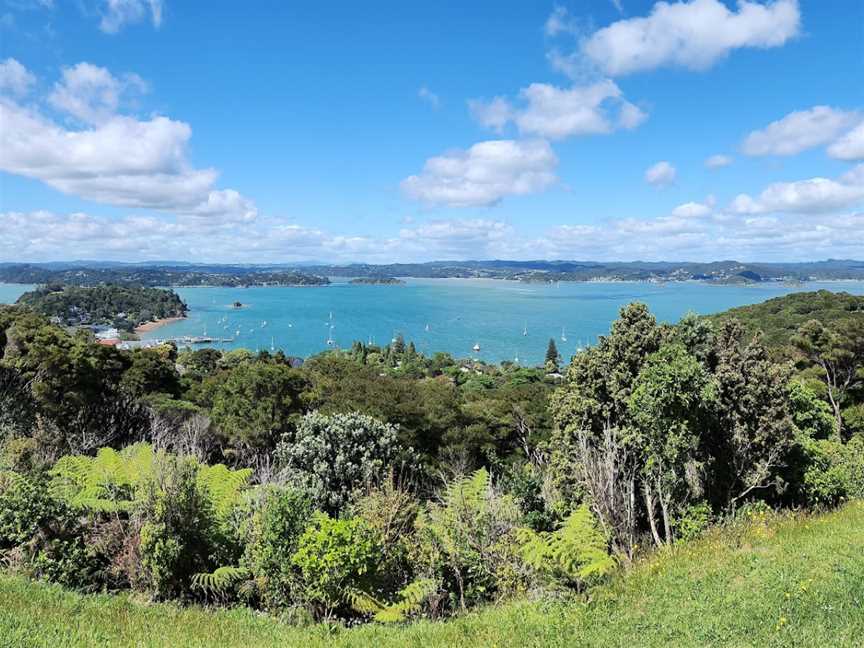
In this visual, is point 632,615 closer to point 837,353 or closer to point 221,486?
point 221,486

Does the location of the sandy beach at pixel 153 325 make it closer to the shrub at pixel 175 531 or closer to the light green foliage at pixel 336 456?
the light green foliage at pixel 336 456

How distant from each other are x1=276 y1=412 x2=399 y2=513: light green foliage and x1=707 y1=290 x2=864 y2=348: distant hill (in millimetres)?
45688

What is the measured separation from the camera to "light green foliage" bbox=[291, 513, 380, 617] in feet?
20.4

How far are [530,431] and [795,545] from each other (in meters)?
19.9

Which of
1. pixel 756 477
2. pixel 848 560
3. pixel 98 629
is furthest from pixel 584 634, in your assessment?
pixel 756 477

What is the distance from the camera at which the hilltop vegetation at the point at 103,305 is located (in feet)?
399

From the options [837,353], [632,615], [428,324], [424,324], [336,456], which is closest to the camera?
[632,615]

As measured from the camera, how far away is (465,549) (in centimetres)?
725

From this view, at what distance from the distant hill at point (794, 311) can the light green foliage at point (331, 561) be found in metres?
49.7

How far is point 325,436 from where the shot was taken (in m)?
11.3

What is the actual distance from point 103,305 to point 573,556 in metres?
148

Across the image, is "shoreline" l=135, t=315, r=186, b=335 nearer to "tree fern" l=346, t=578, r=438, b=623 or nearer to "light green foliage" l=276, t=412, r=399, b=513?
"light green foliage" l=276, t=412, r=399, b=513

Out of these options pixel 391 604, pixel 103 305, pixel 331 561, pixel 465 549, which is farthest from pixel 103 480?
pixel 103 305

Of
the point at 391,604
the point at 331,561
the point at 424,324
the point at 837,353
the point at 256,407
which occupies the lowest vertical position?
the point at 424,324
